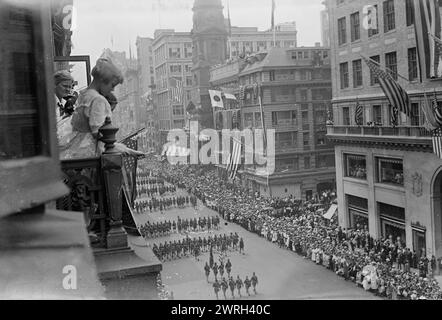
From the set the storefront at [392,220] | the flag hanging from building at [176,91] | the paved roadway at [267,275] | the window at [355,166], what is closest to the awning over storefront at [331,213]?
the window at [355,166]

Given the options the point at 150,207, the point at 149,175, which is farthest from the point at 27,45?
the point at 149,175

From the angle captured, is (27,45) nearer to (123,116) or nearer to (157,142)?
(157,142)

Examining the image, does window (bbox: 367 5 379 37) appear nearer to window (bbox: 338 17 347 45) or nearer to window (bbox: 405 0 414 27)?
window (bbox: 405 0 414 27)

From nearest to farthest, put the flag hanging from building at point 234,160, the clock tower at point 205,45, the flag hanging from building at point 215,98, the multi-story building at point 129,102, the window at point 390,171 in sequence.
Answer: the window at point 390,171 < the flag hanging from building at point 234,160 < the flag hanging from building at point 215,98 < the clock tower at point 205,45 < the multi-story building at point 129,102

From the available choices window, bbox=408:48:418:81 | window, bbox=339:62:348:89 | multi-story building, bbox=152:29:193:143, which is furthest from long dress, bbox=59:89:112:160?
multi-story building, bbox=152:29:193:143

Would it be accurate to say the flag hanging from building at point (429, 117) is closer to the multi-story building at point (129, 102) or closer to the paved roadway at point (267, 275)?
the paved roadway at point (267, 275)

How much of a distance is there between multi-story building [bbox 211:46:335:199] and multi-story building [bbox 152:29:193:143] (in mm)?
9953

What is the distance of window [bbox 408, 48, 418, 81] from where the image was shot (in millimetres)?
21422

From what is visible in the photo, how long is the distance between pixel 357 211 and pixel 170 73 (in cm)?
3765

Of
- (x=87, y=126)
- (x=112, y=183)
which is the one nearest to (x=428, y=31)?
(x=87, y=126)

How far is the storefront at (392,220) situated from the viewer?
902 inches

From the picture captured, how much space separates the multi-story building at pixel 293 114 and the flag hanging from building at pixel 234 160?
3.90 feet

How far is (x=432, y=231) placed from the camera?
67.0 ft

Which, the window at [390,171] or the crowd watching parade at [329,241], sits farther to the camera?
the window at [390,171]
